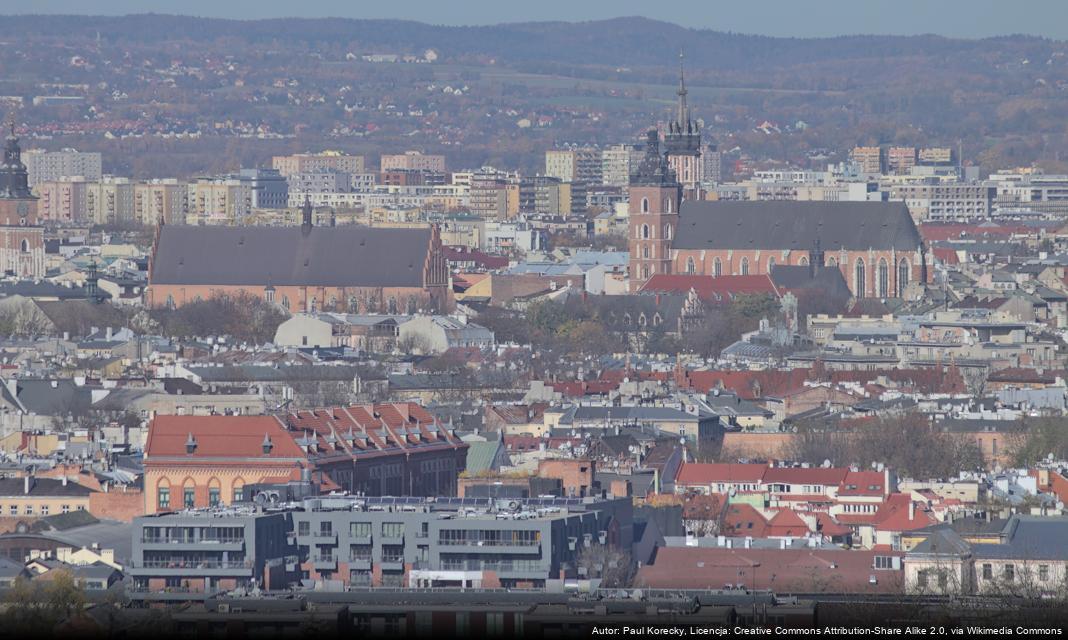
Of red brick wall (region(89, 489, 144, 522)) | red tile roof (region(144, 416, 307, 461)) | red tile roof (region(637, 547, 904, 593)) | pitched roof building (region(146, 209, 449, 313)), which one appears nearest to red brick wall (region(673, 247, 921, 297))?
pitched roof building (region(146, 209, 449, 313))

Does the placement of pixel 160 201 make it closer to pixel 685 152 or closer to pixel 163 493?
pixel 685 152

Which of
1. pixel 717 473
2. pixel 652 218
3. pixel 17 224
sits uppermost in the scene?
pixel 717 473

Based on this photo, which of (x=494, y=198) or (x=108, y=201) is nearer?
(x=108, y=201)

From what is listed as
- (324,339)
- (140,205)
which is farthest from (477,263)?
(140,205)

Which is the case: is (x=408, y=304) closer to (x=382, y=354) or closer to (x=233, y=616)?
(x=382, y=354)

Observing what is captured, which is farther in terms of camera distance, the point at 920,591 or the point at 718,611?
the point at 920,591

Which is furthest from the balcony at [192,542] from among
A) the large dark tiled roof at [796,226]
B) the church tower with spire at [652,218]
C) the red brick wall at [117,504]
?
the large dark tiled roof at [796,226]

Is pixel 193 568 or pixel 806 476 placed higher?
pixel 193 568

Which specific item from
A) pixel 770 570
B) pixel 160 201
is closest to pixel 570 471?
pixel 770 570
